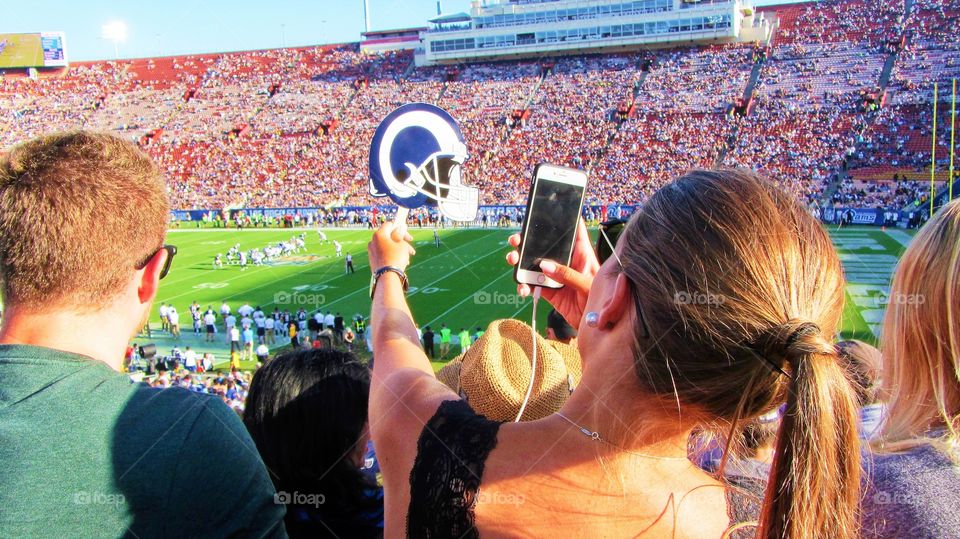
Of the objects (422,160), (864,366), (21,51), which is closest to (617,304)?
(422,160)

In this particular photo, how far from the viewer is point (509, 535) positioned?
4.28 ft

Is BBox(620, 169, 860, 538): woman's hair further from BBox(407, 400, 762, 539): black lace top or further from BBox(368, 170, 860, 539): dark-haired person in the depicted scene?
BBox(407, 400, 762, 539): black lace top

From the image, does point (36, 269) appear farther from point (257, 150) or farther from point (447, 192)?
point (257, 150)

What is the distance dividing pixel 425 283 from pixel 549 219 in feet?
67.3

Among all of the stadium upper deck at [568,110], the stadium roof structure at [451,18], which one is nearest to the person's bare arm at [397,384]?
the stadium upper deck at [568,110]

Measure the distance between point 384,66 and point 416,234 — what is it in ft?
94.8

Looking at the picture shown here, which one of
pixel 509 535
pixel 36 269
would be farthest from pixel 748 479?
pixel 36 269

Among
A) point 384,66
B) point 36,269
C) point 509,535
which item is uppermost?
point 384,66

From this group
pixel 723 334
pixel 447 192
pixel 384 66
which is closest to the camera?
pixel 723 334

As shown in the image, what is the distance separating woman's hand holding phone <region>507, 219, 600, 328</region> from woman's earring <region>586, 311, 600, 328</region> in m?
0.55

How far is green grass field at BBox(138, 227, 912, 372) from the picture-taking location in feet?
57.8

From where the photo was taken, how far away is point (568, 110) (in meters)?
47.2

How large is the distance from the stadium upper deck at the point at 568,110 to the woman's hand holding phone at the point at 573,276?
101ft

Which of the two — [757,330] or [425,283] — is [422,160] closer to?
[757,330]
